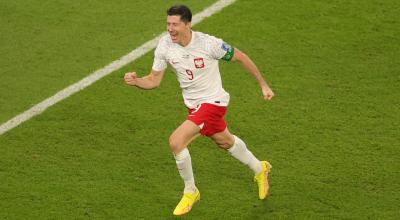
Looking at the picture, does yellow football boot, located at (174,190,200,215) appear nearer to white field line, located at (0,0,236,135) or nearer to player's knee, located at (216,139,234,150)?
player's knee, located at (216,139,234,150)

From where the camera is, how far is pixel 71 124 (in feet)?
39.3

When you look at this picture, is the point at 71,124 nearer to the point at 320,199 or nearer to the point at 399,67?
the point at 320,199

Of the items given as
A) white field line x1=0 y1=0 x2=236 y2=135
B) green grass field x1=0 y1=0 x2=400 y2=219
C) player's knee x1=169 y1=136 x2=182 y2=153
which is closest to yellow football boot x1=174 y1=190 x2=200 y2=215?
green grass field x1=0 y1=0 x2=400 y2=219

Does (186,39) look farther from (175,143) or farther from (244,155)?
(244,155)

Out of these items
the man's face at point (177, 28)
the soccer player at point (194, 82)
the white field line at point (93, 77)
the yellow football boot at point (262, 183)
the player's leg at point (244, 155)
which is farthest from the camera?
the white field line at point (93, 77)

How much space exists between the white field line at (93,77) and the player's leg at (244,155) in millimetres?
2742

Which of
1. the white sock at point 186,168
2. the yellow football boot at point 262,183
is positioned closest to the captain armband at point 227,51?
the white sock at point 186,168

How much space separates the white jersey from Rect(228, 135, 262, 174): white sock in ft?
1.50

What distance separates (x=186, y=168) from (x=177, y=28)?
1327mm

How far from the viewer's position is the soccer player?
10.0 meters

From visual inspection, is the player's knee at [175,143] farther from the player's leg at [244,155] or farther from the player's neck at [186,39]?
the player's neck at [186,39]

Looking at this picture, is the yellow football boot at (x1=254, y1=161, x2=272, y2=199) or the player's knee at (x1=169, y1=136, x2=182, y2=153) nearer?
the player's knee at (x1=169, y1=136, x2=182, y2=153)

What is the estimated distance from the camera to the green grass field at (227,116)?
10477 millimetres

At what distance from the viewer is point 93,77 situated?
13.0 m
